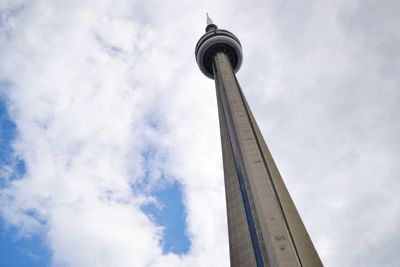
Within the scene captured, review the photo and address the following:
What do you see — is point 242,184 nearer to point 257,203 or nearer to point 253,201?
point 253,201

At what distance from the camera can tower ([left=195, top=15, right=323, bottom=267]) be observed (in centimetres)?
2277

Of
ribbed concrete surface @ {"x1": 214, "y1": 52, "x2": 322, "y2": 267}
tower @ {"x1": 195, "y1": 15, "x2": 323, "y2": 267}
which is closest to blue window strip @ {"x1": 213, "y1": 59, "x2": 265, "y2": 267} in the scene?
tower @ {"x1": 195, "y1": 15, "x2": 323, "y2": 267}

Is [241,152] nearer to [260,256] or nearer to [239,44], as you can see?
[260,256]

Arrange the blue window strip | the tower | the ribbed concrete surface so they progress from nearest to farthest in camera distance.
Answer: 1. the ribbed concrete surface
2. the tower
3. the blue window strip

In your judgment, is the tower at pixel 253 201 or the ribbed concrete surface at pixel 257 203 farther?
the tower at pixel 253 201

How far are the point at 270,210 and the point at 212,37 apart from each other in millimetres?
30327

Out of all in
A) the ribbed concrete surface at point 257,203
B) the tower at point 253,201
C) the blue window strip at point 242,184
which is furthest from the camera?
the blue window strip at point 242,184

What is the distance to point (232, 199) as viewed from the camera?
102 feet

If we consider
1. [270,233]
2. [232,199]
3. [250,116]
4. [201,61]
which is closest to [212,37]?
[201,61]

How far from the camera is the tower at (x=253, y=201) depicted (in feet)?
74.7

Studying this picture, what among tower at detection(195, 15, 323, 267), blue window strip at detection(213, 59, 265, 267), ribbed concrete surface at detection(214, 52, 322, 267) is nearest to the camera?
ribbed concrete surface at detection(214, 52, 322, 267)

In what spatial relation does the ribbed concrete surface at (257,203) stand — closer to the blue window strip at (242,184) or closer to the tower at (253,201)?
the tower at (253,201)

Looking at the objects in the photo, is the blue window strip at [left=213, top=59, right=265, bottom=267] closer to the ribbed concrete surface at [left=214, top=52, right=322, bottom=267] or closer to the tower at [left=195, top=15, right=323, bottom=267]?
the tower at [left=195, top=15, right=323, bottom=267]

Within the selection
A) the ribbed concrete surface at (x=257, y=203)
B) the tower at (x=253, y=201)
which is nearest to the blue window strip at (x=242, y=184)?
the tower at (x=253, y=201)
